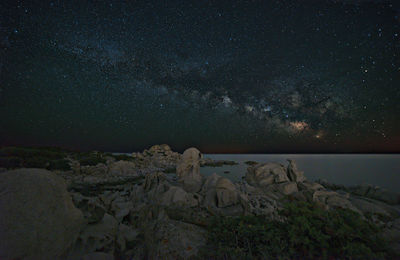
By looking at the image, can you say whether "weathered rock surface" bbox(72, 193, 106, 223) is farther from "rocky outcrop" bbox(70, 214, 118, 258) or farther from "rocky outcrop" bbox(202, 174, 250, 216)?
"rocky outcrop" bbox(202, 174, 250, 216)

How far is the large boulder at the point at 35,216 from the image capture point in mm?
3611

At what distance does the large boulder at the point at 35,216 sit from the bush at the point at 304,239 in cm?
432

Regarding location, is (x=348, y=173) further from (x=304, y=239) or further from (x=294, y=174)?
(x=304, y=239)

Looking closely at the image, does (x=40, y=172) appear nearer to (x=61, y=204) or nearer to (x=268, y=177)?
(x=61, y=204)

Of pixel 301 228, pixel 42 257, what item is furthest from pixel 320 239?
pixel 42 257

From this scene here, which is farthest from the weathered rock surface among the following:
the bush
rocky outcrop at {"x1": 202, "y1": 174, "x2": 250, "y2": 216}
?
rocky outcrop at {"x1": 202, "y1": 174, "x2": 250, "y2": 216}

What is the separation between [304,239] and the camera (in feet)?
15.8

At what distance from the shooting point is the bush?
4.59 m

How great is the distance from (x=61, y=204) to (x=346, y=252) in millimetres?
8243

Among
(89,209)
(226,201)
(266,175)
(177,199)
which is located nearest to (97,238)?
(89,209)

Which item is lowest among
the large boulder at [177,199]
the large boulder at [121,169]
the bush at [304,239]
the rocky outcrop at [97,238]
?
the large boulder at [121,169]

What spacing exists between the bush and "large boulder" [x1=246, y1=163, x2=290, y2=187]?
14.5 m

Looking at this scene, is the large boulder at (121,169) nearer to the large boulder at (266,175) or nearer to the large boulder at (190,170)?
the large boulder at (190,170)

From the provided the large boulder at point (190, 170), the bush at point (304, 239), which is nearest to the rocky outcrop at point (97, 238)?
the bush at point (304, 239)
